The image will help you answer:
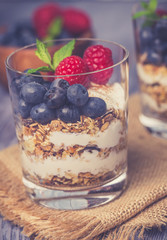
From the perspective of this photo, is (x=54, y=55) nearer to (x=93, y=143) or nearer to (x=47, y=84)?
(x=47, y=84)

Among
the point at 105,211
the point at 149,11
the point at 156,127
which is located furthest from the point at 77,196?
the point at 149,11

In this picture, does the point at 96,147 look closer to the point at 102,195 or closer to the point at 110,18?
the point at 102,195

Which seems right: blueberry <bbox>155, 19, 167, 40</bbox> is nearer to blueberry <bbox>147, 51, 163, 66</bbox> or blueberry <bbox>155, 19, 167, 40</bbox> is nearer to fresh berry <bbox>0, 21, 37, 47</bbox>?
blueberry <bbox>147, 51, 163, 66</bbox>

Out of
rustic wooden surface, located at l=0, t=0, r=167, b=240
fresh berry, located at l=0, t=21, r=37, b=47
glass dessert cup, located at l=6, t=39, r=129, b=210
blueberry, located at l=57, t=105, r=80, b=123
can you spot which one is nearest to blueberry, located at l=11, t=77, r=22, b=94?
glass dessert cup, located at l=6, t=39, r=129, b=210

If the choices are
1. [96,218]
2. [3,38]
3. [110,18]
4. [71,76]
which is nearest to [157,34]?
[71,76]

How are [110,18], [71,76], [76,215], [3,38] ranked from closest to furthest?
[71,76], [76,215], [3,38], [110,18]

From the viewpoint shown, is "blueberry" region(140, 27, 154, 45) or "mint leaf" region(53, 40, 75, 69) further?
"blueberry" region(140, 27, 154, 45)
